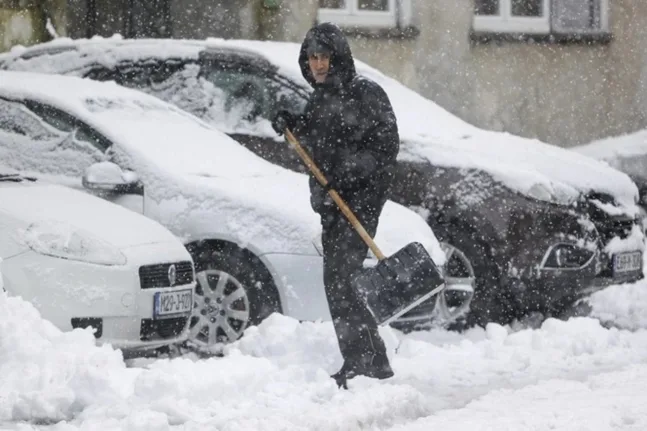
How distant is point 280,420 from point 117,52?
599cm

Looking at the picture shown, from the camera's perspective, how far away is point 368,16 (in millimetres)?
18578

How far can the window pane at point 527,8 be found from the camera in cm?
2017

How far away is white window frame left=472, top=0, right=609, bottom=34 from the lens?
64.6ft

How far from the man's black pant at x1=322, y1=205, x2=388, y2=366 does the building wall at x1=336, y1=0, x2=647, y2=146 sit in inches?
409

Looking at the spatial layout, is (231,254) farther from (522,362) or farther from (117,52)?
(117,52)

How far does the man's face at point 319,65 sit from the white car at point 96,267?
124cm

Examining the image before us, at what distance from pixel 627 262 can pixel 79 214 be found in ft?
14.0

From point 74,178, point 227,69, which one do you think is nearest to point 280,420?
point 74,178

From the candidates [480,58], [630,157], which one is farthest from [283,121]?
[480,58]

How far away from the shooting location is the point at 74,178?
9.43m

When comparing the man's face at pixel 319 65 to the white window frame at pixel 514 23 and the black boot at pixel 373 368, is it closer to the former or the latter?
the black boot at pixel 373 368

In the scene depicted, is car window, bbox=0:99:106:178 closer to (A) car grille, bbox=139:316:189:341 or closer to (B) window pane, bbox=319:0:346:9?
(A) car grille, bbox=139:316:189:341

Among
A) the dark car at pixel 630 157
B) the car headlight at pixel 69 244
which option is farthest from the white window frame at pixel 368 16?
the car headlight at pixel 69 244

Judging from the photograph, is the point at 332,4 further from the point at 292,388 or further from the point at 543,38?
the point at 292,388
